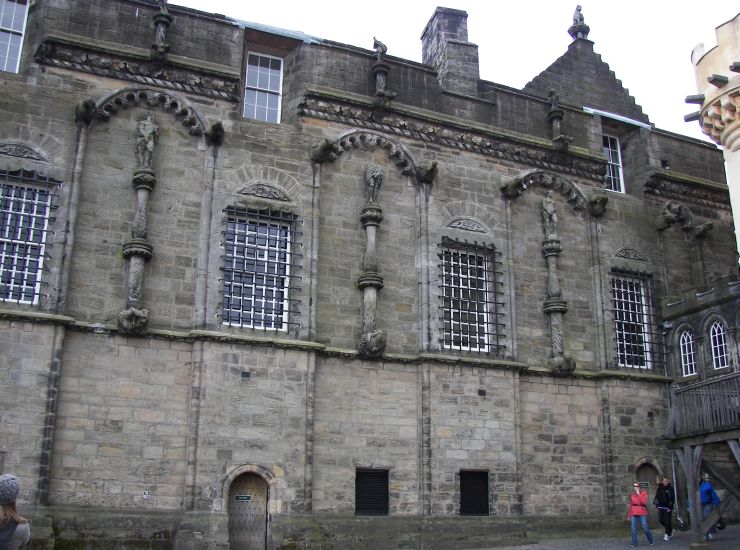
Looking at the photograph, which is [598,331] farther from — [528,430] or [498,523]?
[498,523]

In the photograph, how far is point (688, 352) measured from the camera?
2103 cm

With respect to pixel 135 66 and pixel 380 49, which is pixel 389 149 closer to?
pixel 380 49

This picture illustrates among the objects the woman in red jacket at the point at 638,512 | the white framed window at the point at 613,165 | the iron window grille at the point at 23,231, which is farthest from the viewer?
the white framed window at the point at 613,165

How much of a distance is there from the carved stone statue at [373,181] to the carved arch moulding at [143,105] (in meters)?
3.70

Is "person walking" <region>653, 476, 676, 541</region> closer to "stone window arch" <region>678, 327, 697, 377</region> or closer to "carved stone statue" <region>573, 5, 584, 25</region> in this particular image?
"stone window arch" <region>678, 327, 697, 377</region>

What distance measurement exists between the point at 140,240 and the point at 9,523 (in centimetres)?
1106

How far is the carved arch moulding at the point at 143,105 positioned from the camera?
16.8m

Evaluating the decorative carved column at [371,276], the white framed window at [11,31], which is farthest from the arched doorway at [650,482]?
the white framed window at [11,31]

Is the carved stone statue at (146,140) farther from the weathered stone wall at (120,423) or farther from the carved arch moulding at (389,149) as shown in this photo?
the carved arch moulding at (389,149)

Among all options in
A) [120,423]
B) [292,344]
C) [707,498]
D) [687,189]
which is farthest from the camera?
[687,189]

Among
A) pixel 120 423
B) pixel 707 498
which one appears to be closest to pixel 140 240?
pixel 120 423

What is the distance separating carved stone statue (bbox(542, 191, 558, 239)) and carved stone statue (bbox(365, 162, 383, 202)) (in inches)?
176

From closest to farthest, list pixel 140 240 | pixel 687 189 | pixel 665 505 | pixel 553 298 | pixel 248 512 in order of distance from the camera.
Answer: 1. pixel 248 512
2. pixel 140 240
3. pixel 665 505
4. pixel 553 298
5. pixel 687 189

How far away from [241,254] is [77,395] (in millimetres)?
4328
